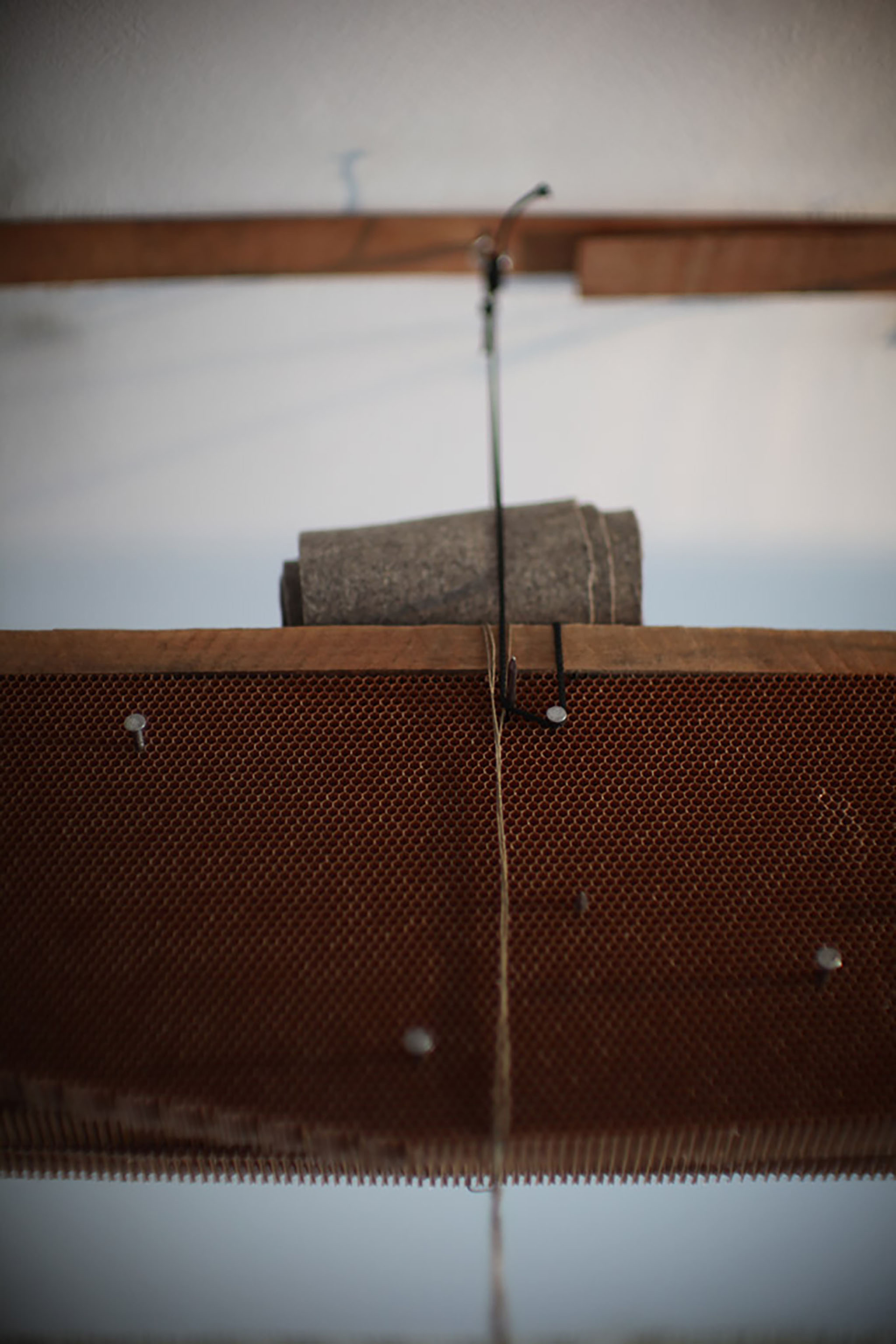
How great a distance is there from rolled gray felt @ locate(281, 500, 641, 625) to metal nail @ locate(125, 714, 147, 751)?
1.11 ft

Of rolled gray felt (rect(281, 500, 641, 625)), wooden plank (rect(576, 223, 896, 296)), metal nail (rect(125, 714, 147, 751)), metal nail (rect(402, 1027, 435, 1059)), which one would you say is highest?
wooden plank (rect(576, 223, 896, 296))

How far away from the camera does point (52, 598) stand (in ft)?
9.00

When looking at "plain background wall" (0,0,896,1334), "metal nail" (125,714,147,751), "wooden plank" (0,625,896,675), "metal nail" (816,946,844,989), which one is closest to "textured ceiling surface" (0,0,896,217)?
"plain background wall" (0,0,896,1334)

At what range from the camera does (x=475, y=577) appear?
1.35m

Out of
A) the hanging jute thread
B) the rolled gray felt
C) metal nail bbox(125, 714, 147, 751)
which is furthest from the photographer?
the rolled gray felt

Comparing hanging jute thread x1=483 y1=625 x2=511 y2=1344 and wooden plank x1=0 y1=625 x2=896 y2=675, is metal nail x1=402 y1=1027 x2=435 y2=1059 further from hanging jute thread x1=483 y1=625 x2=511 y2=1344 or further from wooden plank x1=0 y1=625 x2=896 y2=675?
wooden plank x1=0 y1=625 x2=896 y2=675

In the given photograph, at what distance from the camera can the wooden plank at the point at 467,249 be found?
8.05 ft

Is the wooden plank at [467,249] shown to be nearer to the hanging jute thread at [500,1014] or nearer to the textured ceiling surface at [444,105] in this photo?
the textured ceiling surface at [444,105]

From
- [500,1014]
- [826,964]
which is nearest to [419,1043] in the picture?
[500,1014]

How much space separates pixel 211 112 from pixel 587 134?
988 millimetres

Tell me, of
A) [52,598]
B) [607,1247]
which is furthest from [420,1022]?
[52,598]

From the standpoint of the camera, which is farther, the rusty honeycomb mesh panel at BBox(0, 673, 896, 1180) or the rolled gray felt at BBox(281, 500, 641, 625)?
the rolled gray felt at BBox(281, 500, 641, 625)

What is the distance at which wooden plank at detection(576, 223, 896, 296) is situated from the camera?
245 centimetres

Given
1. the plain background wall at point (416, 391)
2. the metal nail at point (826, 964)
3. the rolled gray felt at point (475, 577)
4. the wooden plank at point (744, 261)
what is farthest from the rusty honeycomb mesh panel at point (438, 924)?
the wooden plank at point (744, 261)
